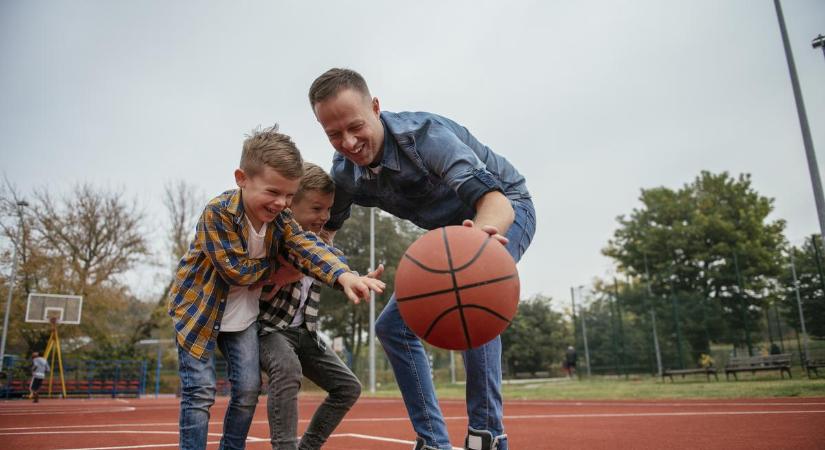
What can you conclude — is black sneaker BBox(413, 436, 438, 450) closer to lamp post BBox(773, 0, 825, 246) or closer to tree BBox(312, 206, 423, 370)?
lamp post BBox(773, 0, 825, 246)

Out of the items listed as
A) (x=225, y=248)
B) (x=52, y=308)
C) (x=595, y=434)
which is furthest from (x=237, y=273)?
(x=52, y=308)

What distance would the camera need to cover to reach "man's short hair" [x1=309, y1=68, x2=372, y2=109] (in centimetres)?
286

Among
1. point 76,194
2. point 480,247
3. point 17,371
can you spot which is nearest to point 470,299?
point 480,247

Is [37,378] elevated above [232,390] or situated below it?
below

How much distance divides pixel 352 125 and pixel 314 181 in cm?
70

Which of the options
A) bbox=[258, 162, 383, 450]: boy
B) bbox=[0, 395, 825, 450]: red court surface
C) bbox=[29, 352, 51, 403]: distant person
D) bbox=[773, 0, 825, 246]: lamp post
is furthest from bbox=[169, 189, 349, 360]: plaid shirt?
bbox=[29, 352, 51, 403]: distant person

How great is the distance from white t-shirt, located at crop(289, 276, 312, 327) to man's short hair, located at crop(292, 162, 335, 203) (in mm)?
516

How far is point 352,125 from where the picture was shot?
9.50 ft

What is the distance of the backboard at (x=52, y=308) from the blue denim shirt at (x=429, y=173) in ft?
74.4

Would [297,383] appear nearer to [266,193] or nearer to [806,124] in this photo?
[266,193]

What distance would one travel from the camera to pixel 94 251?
96.7 feet

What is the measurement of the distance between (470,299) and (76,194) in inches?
1276

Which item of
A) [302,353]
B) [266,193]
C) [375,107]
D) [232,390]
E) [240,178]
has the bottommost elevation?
[232,390]

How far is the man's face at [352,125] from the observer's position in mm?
2863
